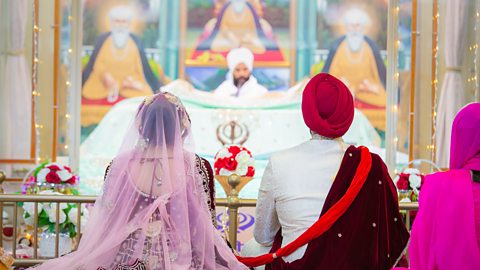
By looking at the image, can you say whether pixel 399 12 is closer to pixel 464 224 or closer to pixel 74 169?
pixel 74 169

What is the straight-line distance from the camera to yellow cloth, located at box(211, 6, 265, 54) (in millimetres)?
11531

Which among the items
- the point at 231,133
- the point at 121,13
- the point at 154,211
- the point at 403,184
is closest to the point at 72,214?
the point at 154,211

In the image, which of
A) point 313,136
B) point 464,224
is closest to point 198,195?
point 313,136

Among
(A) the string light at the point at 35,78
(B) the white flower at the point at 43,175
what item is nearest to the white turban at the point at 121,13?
(A) the string light at the point at 35,78

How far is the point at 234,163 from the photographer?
6.81 m

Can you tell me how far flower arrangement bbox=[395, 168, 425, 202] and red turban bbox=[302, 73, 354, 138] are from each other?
3.72 meters

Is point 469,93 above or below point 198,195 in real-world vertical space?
above

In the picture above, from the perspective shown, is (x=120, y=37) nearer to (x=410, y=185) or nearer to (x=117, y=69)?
(x=117, y=69)

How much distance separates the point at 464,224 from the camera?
3.53 m

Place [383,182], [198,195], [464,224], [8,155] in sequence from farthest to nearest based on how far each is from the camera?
[8,155] → [198,195] → [383,182] → [464,224]

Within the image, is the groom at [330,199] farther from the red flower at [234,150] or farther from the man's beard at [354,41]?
the man's beard at [354,41]

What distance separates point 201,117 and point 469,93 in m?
3.52

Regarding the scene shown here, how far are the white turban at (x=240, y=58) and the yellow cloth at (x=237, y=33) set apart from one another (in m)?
0.06

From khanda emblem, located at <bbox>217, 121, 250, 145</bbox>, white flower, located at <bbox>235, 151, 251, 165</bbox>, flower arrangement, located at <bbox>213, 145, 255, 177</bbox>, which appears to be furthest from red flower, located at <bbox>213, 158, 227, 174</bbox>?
Result: khanda emblem, located at <bbox>217, 121, 250, 145</bbox>
